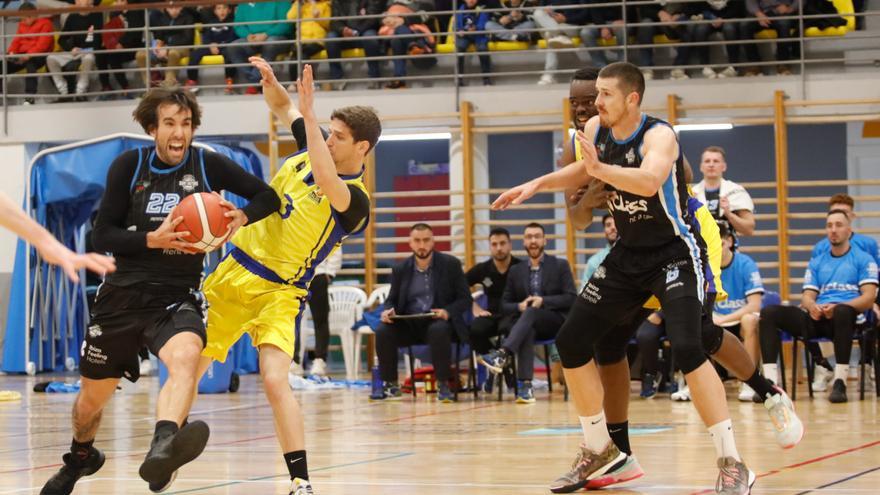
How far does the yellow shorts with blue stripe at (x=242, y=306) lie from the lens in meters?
4.88

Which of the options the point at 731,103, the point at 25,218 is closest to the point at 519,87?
the point at 731,103

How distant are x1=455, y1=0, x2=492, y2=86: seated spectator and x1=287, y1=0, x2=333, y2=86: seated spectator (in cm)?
154

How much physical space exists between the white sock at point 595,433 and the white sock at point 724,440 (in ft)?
1.89

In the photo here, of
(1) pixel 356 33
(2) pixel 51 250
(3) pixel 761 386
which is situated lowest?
(3) pixel 761 386

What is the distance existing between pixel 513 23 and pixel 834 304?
20.2 feet

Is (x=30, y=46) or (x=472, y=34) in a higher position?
(x=30, y=46)

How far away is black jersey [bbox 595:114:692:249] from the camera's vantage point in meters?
4.84

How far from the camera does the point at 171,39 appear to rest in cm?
1544

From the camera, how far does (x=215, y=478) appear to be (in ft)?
18.2

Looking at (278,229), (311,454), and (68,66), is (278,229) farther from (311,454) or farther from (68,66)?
(68,66)

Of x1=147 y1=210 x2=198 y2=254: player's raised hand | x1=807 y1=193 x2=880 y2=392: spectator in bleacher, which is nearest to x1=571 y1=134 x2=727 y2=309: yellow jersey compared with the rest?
x1=147 y1=210 x2=198 y2=254: player's raised hand

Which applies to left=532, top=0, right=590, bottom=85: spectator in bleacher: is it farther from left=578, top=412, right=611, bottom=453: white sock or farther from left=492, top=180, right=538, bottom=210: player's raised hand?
left=492, top=180, right=538, bottom=210: player's raised hand

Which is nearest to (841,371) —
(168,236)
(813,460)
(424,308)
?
(424,308)

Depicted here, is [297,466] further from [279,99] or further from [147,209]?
[279,99]
